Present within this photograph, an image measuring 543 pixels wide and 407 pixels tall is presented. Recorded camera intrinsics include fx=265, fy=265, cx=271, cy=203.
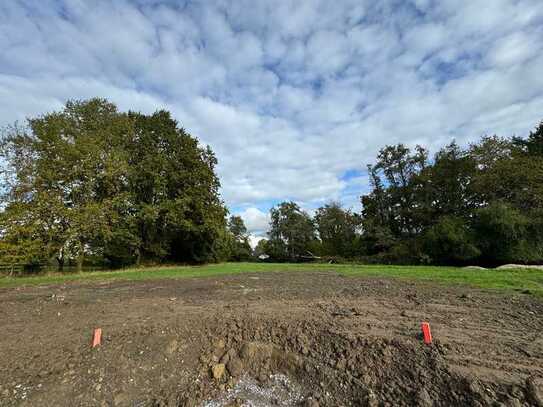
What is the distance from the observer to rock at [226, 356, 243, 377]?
12.1 feet

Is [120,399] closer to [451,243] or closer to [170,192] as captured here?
[170,192]

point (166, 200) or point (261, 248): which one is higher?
point (166, 200)

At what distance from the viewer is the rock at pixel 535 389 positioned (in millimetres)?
2584

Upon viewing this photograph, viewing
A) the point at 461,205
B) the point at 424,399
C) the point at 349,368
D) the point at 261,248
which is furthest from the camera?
the point at 261,248

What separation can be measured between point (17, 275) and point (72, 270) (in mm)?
2894

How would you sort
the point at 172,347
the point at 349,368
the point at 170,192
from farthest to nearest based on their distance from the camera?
the point at 170,192
the point at 172,347
the point at 349,368

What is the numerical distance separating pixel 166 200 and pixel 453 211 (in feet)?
95.5

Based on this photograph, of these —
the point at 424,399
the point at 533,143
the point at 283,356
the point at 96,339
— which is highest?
the point at 533,143

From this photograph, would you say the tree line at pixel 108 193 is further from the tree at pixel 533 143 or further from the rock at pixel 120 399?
the tree at pixel 533 143

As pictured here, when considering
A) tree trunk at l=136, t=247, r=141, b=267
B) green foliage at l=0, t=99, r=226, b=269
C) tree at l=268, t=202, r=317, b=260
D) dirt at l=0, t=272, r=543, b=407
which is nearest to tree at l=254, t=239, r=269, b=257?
tree at l=268, t=202, r=317, b=260

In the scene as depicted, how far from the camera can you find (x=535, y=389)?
269 centimetres

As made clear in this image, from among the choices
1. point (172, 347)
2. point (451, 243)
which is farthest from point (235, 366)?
point (451, 243)

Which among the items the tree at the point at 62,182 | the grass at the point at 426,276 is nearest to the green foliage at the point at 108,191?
the tree at the point at 62,182

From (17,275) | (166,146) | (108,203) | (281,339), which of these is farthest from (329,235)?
(281,339)
